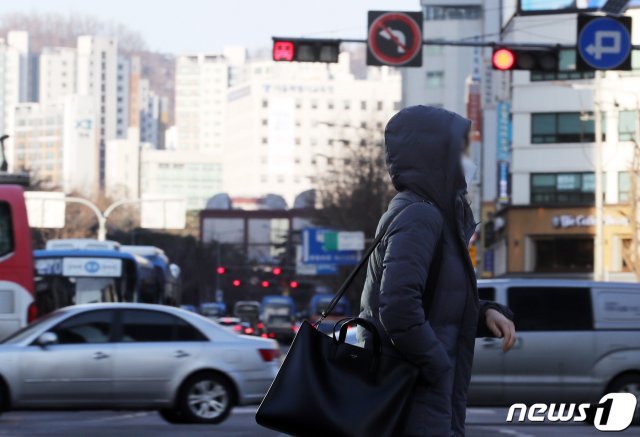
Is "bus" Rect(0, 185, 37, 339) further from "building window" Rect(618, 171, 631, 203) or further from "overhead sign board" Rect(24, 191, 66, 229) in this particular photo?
"building window" Rect(618, 171, 631, 203)

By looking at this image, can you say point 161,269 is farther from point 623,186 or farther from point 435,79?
point 435,79

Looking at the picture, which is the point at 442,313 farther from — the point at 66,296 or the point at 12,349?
the point at 66,296

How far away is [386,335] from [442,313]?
213 mm

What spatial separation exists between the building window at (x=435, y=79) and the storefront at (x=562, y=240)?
177ft

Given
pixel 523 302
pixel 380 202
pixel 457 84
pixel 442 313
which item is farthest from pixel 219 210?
pixel 442 313

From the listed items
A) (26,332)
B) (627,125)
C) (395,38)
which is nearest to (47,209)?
(627,125)

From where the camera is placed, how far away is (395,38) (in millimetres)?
22469

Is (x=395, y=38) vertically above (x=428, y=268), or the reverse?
(x=395, y=38)

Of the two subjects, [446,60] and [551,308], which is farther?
[446,60]

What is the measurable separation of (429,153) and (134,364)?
12.7 m

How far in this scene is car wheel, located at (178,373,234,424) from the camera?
56.3ft

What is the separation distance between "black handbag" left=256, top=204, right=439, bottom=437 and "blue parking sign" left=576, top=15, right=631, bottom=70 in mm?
17592

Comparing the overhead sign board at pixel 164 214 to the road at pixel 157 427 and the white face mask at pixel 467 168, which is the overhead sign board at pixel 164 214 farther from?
the white face mask at pixel 467 168

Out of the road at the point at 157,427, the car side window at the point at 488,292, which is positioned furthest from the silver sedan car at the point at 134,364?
the car side window at the point at 488,292
